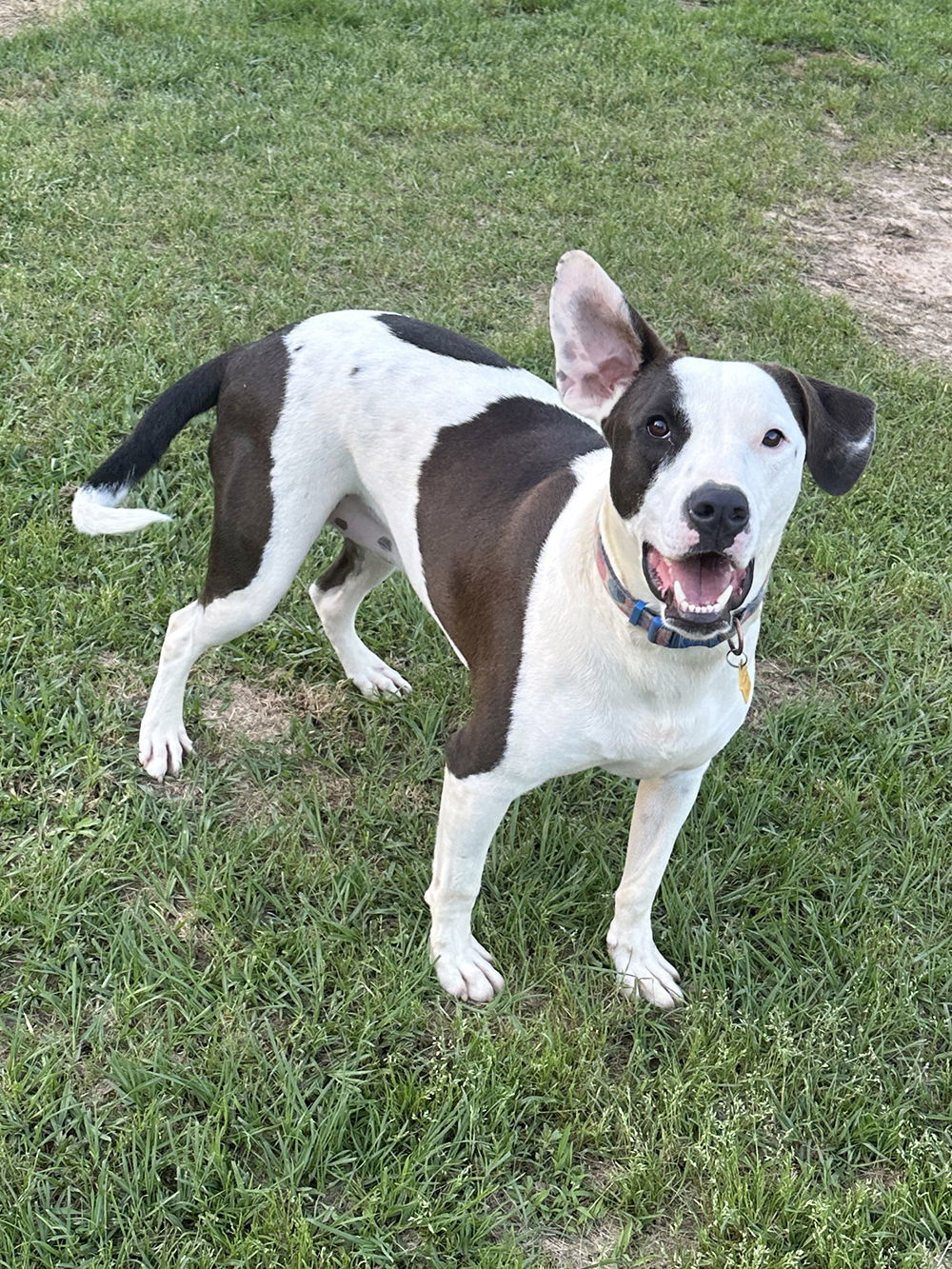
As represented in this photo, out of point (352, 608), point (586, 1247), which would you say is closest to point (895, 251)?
point (352, 608)

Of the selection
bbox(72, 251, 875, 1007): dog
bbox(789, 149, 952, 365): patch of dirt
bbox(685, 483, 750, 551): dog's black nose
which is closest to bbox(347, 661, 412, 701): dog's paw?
bbox(72, 251, 875, 1007): dog

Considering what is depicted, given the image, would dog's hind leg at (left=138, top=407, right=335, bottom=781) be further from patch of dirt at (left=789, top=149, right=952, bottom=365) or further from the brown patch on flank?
patch of dirt at (left=789, top=149, right=952, bottom=365)

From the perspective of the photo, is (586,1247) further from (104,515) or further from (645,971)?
(104,515)

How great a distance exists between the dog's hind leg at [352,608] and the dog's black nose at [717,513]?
1498mm

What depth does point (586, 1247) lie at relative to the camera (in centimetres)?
234

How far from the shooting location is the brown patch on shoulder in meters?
2.52

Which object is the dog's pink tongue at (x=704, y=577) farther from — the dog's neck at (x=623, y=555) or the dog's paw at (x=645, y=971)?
the dog's paw at (x=645, y=971)

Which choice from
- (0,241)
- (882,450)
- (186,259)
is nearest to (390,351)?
(882,450)

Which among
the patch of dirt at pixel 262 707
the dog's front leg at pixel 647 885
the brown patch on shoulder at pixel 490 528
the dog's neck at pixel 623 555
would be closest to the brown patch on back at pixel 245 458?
the brown patch on shoulder at pixel 490 528

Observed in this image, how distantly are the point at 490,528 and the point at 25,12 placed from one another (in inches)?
281

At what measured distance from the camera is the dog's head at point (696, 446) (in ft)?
6.60

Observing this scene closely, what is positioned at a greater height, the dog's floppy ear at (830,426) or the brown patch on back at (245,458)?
the dog's floppy ear at (830,426)

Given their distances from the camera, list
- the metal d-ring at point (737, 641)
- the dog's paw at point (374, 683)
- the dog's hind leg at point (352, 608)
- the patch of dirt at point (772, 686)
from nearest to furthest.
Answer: the metal d-ring at point (737, 641) → the dog's hind leg at point (352, 608) → the dog's paw at point (374, 683) → the patch of dirt at point (772, 686)

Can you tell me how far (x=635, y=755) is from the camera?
94.4 inches
